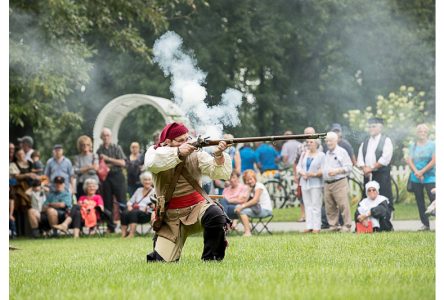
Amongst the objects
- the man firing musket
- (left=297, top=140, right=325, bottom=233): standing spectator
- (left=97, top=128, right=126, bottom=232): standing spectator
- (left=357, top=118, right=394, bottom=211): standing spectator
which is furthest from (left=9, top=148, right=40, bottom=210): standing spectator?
the man firing musket

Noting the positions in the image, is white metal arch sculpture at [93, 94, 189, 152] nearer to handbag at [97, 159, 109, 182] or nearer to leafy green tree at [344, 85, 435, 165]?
handbag at [97, 159, 109, 182]

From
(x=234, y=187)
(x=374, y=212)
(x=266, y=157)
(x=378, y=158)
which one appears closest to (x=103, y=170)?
(x=234, y=187)

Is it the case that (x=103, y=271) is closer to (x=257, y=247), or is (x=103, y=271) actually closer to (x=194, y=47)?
(x=257, y=247)

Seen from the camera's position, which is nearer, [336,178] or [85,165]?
[336,178]

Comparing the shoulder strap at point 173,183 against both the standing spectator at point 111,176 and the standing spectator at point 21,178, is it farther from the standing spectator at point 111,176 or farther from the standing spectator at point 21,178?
the standing spectator at point 21,178

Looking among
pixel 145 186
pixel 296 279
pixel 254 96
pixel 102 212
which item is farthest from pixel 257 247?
pixel 254 96

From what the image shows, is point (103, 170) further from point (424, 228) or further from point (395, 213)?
point (395, 213)

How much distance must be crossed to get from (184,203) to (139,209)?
270 inches

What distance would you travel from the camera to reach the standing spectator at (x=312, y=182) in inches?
620

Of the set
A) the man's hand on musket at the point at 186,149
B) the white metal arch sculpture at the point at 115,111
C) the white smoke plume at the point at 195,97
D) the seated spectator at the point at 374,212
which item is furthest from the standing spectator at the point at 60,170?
the man's hand on musket at the point at 186,149

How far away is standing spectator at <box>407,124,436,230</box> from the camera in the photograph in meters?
15.2

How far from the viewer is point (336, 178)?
1553 centimetres

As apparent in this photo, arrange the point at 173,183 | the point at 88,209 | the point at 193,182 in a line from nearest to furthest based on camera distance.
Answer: the point at 173,183
the point at 193,182
the point at 88,209

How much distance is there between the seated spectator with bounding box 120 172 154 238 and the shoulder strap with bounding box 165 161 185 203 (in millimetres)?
6739
